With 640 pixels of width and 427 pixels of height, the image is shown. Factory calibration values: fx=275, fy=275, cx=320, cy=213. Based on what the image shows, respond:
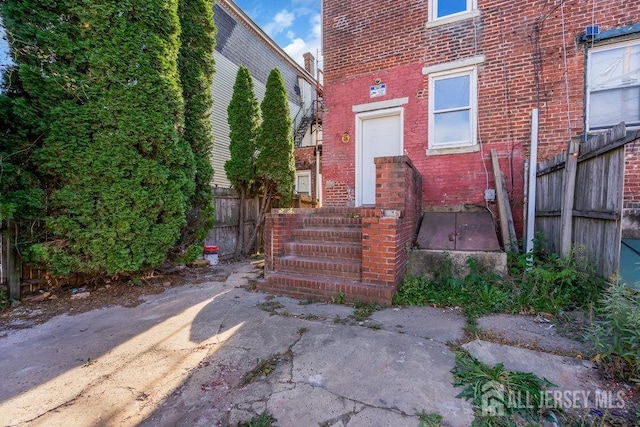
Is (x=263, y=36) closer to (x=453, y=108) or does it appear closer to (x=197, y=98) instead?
(x=197, y=98)

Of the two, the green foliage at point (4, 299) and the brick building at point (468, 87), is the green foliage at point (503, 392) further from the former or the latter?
the green foliage at point (4, 299)

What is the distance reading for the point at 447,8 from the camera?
5.46m

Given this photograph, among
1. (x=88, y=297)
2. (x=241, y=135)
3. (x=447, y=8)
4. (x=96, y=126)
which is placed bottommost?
(x=88, y=297)

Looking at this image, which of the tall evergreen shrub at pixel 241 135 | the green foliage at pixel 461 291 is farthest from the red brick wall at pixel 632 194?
the tall evergreen shrub at pixel 241 135

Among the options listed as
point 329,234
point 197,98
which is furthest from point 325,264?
point 197,98

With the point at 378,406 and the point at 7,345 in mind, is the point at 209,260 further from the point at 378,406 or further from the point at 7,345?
the point at 378,406

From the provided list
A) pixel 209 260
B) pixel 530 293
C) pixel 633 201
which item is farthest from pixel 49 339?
pixel 633 201

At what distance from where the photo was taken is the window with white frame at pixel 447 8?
17.5ft

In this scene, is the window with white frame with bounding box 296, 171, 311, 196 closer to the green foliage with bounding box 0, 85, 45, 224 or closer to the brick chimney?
the brick chimney

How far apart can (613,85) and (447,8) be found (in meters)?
3.15

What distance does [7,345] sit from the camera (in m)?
2.59

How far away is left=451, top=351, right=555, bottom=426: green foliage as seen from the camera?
5.12 feet

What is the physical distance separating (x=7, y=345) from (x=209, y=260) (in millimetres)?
3653

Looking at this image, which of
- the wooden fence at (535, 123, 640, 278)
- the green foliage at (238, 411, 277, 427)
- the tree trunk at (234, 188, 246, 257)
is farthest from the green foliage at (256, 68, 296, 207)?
the green foliage at (238, 411, 277, 427)
